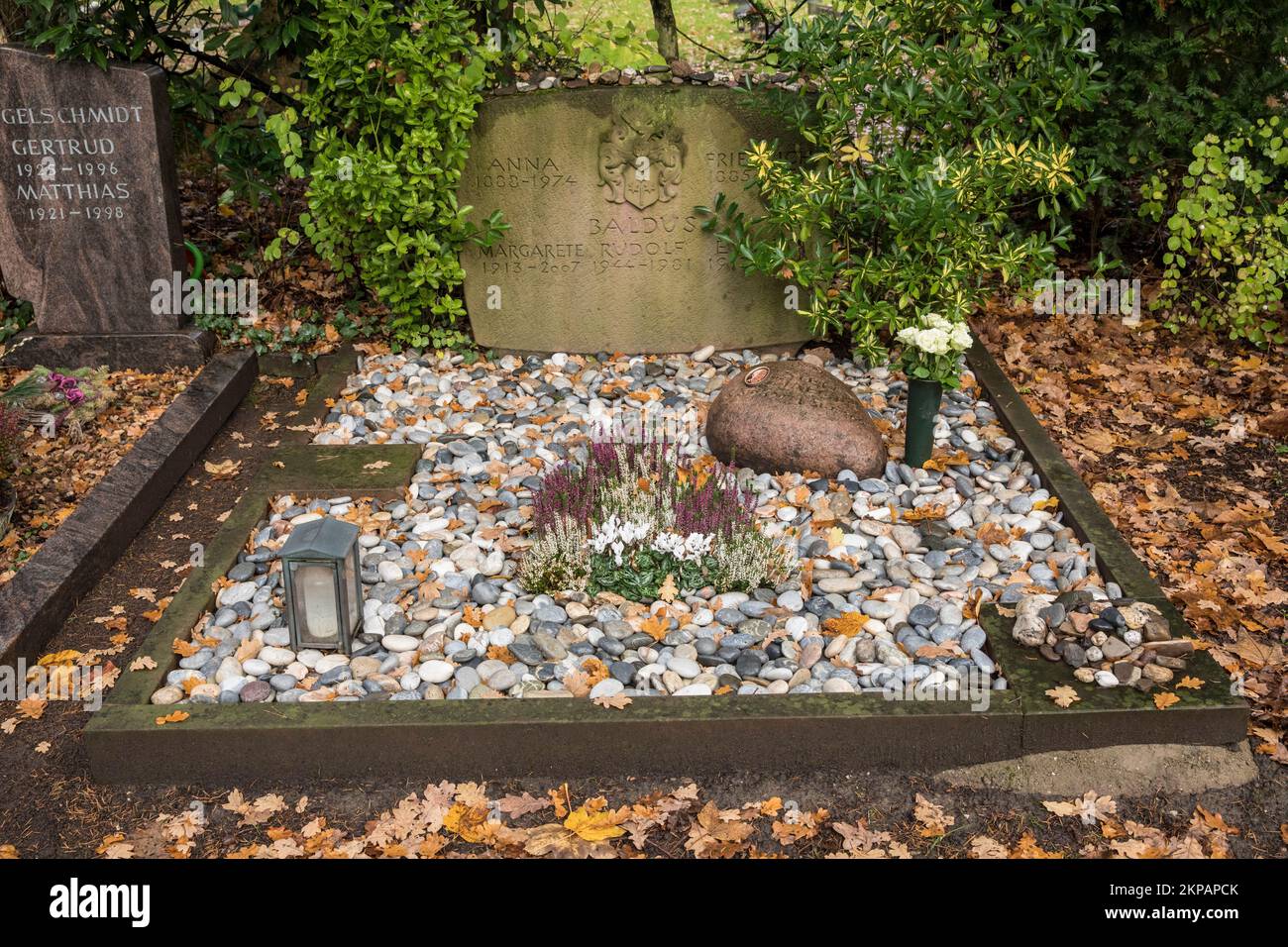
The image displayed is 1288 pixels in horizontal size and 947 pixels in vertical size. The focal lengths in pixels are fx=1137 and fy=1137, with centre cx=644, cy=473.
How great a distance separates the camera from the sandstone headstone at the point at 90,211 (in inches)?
234

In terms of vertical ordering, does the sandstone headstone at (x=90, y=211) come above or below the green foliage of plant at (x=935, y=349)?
above

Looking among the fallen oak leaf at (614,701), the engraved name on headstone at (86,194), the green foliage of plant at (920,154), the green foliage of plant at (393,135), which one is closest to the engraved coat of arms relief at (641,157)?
the green foliage of plant at (920,154)

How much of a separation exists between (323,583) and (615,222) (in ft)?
10.6

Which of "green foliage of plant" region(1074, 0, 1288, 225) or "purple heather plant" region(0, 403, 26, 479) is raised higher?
"green foliage of plant" region(1074, 0, 1288, 225)

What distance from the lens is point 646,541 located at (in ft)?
14.2

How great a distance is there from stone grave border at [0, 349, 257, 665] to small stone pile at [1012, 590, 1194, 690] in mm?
3520

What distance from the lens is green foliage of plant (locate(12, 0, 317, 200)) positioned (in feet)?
19.2

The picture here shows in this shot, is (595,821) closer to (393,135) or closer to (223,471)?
(223,471)

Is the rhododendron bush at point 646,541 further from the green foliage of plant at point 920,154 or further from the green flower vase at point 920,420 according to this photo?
the green foliage of plant at point 920,154

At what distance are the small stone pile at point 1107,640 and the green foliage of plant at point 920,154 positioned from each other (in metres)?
1.83

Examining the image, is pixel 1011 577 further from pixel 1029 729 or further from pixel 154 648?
pixel 154 648

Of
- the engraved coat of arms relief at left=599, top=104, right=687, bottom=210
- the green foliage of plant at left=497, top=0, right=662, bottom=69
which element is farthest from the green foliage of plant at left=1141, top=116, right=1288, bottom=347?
the green foliage of plant at left=497, top=0, right=662, bottom=69

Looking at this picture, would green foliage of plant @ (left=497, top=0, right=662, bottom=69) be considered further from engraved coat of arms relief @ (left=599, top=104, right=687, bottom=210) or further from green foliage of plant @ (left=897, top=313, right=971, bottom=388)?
green foliage of plant @ (left=897, top=313, right=971, bottom=388)

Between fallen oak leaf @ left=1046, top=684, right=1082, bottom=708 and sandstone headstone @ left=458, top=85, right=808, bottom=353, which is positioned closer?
fallen oak leaf @ left=1046, top=684, right=1082, bottom=708
